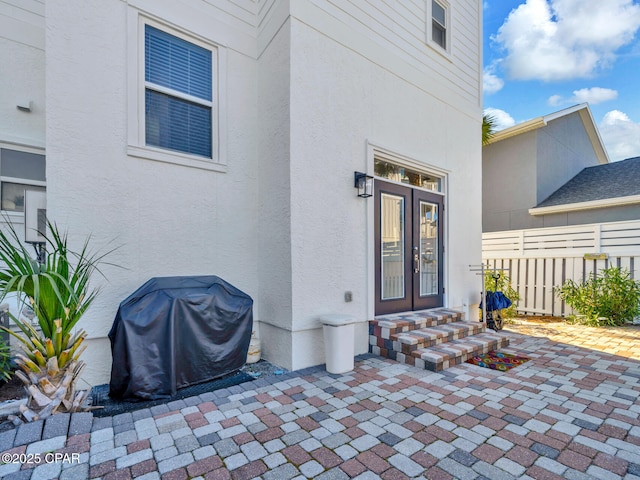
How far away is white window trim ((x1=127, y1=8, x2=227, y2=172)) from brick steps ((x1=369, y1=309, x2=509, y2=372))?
3255mm

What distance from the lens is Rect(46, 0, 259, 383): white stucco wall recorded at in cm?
322

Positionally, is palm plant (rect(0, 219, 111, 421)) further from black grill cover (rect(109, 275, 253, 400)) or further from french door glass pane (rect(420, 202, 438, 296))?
french door glass pane (rect(420, 202, 438, 296))

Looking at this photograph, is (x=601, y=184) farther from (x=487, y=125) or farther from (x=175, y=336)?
(x=175, y=336)

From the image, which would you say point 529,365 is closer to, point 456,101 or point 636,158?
point 456,101

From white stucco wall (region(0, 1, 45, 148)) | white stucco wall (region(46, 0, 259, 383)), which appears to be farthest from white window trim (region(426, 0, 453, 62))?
white stucco wall (region(0, 1, 45, 148))

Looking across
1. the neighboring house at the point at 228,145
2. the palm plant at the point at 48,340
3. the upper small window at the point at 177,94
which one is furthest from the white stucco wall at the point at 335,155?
the palm plant at the point at 48,340

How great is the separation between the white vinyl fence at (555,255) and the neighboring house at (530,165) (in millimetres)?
2085

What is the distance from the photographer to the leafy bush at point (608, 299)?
6.37 m

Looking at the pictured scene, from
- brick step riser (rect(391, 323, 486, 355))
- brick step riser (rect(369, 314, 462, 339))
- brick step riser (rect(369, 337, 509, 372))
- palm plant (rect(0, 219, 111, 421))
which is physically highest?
palm plant (rect(0, 219, 111, 421))

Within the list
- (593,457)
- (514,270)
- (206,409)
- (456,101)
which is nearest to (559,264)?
(514,270)

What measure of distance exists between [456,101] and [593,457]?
602 centimetres

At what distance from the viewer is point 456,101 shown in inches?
244

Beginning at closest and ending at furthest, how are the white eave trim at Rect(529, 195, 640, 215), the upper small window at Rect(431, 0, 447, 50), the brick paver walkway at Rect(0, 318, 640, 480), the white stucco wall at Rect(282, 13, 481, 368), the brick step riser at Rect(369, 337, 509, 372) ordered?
1. the brick paver walkway at Rect(0, 318, 640, 480)
2. the brick step riser at Rect(369, 337, 509, 372)
3. the white stucco wall at Rect(282, 13, 481, 368)
4. the upper small window at Rect(431, 0, 447, 50)
5. the white eave trim at Rect(529, 195, 640, 215)

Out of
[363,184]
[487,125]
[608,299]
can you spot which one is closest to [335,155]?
[363,184]
